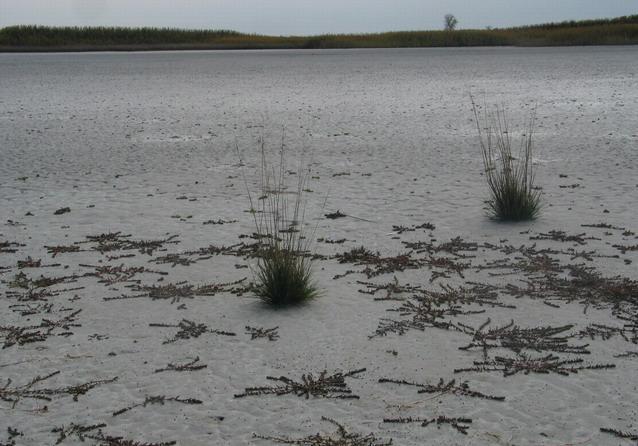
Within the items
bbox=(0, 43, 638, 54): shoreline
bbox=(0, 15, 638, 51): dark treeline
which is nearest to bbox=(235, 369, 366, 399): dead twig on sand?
bbox=(0, 43, 638, 54): shoreline

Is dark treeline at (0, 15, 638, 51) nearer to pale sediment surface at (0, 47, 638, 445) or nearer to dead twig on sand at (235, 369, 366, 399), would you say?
pale sediment surface at (0, 47, 638, 445)

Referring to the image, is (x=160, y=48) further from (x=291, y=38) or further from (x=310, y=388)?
(x=310, y=388)

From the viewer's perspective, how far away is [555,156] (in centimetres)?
1058

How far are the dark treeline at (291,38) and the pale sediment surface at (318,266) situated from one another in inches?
1044

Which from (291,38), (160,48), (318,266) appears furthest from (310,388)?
(291,38)

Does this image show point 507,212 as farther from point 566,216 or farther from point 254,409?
point 254,409

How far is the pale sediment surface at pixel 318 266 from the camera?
3.91m

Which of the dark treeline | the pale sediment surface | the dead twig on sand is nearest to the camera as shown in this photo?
the pale sediment surface

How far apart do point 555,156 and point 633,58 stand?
19.2 metres

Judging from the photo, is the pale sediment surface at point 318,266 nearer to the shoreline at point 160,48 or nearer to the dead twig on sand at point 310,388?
the dead twig on sand at point 310,388

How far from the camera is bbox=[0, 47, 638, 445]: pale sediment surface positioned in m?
3.91

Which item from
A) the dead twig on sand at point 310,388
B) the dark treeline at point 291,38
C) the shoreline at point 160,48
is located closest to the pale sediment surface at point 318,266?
the dead twig on sand at point 310,388

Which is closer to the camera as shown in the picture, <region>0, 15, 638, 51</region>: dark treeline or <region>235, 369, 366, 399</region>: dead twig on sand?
<region>235, 369, 366, 399</region>: dead twig on sand

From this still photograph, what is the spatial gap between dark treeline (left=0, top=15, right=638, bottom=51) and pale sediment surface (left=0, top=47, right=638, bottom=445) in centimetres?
2651
